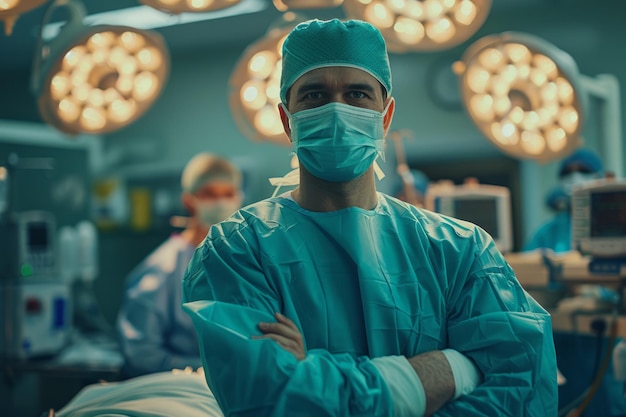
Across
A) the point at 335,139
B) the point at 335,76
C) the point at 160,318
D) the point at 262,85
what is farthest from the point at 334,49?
the point at 160,318

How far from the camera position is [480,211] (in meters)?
3.57

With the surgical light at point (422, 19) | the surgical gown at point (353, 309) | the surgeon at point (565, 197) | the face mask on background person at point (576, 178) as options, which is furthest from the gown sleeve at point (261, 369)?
the face mask on background person at point (576, 178)

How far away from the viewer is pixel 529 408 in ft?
4.65

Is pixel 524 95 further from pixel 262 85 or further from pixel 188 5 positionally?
pixel 188 5

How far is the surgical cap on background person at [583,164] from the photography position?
393 centimetres

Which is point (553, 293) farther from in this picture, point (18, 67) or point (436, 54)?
point (18, 67)

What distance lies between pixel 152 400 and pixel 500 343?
94 centimetres

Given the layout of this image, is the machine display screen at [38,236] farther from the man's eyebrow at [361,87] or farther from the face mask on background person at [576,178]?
the man's eyebrow at [361,87]

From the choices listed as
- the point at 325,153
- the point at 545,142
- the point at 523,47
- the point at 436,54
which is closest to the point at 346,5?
the point at 523,47

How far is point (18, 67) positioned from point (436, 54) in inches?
163

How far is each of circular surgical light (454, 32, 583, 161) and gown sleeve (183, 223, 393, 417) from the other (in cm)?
183

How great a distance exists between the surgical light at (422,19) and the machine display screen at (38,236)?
2671 millimetres

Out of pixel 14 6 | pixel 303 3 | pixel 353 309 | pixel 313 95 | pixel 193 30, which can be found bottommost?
pixel 353 309

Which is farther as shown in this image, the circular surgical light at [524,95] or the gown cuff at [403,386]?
the circular surgical light at [524,95]
